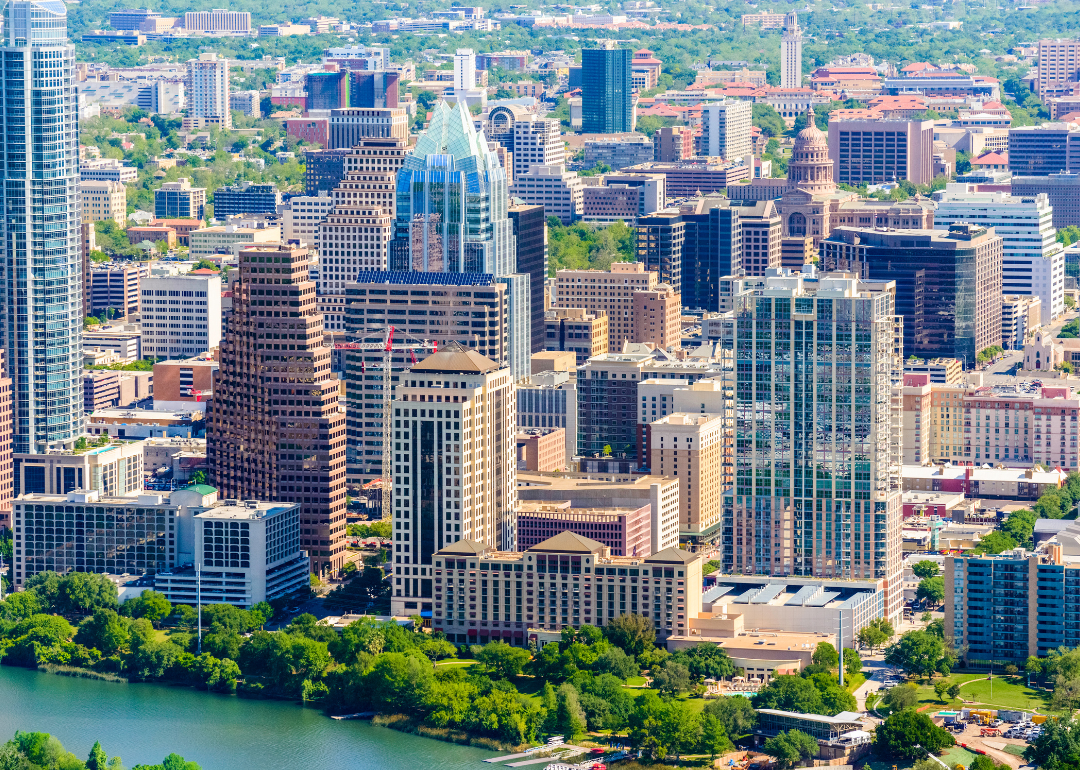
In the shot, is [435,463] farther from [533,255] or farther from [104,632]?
[533,255]

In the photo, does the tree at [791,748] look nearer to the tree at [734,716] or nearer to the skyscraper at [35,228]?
the tree at [734,716]

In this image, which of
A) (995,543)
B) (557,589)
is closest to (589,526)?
(557,589)

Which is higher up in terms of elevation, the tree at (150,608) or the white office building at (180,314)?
the white office building at (180,314)

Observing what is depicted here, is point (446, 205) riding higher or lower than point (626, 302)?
higher

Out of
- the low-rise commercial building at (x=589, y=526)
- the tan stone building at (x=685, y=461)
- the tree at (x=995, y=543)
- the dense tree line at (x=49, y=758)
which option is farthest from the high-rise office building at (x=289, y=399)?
the dense tree line at (x=49, y=758)

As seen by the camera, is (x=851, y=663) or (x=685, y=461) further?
(x=685, y=461)

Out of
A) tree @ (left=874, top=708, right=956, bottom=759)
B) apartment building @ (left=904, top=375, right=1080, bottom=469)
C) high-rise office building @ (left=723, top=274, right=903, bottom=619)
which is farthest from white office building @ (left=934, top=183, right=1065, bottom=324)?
tree @ (left=874, top=708, right=956, bottom=759)

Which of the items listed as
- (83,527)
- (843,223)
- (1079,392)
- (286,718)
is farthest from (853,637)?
(843,223)
